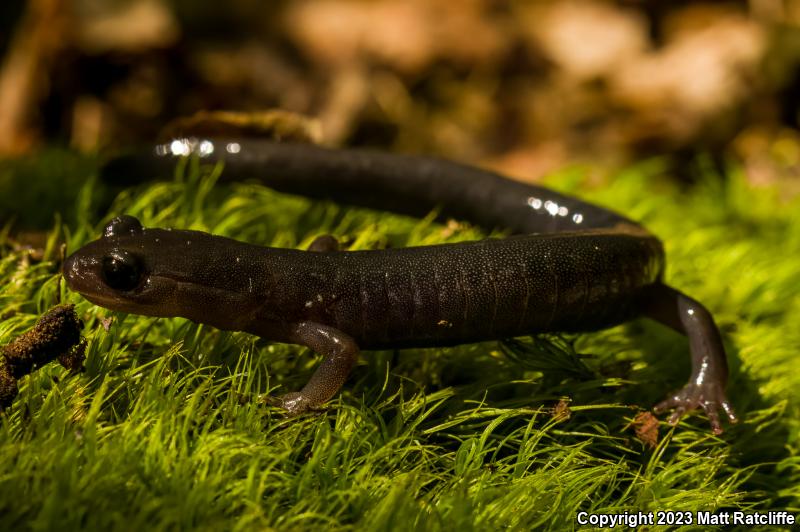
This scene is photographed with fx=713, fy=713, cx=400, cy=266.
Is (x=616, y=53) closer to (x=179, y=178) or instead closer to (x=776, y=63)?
(x=776, y=63)

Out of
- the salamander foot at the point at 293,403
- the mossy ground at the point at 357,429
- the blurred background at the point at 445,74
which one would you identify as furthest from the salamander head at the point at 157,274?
the blurred background at the point at 445,74

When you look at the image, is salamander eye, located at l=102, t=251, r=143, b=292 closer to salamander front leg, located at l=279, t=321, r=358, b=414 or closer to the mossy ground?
the mossy ground

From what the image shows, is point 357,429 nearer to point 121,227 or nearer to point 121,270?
point 121,270

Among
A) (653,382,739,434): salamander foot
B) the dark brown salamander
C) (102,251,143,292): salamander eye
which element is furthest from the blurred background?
(102,251,143,292): salamander eye

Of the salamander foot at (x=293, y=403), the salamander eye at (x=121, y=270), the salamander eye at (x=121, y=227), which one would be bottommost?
the salamander foot at (x=293, y=403)

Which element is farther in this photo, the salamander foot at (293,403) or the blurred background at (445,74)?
the blurred background at (445,74)

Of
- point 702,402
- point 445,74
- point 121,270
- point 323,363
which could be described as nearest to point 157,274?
point 121,270

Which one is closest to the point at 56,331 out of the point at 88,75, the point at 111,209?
the point at 111,209

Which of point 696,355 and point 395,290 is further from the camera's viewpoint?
point 696,355

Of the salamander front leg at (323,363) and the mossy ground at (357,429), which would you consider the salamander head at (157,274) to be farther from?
the salamander front leg at (323,363)
